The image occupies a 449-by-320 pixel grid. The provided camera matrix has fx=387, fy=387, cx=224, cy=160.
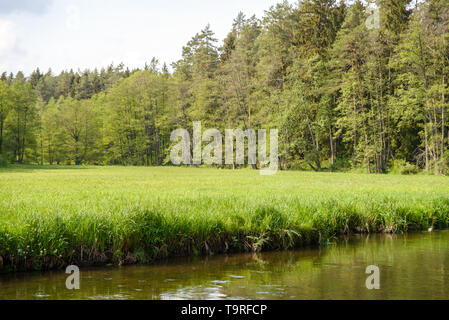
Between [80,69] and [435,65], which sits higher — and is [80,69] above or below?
above

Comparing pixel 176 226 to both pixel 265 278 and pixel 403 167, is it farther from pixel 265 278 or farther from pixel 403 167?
pixel 403 167

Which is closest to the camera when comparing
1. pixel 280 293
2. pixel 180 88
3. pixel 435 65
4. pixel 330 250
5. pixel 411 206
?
pixel 280 293

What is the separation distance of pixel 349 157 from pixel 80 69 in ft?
500

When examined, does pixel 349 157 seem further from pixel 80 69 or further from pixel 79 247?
pixel 80 69

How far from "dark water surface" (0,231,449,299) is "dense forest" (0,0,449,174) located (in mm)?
30391

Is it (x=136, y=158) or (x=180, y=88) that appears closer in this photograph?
(x=180, y=88)

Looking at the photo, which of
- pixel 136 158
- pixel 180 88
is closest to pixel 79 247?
pixel 180 88

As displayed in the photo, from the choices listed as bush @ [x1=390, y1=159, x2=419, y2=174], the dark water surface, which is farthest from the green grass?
bush @ [x1=390, y1=159, x2=419, y2=174]

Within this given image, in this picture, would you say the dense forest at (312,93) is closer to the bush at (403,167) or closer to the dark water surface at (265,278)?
the bush at (403,167)

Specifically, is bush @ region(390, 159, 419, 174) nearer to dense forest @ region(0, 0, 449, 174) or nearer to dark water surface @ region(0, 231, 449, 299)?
dense forest @ region(0, 0, 449, 174)

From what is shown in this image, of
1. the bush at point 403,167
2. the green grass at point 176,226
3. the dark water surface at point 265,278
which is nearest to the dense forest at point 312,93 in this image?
the bush at point 403,167

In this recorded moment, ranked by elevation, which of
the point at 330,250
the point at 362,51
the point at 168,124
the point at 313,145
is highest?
the point at 362,51

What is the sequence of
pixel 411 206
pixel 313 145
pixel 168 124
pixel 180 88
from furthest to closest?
1. pixel 168 124
2. pixel 180 88
3. pixel 313 145
4. pixel 411 206

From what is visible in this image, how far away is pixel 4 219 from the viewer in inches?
325
